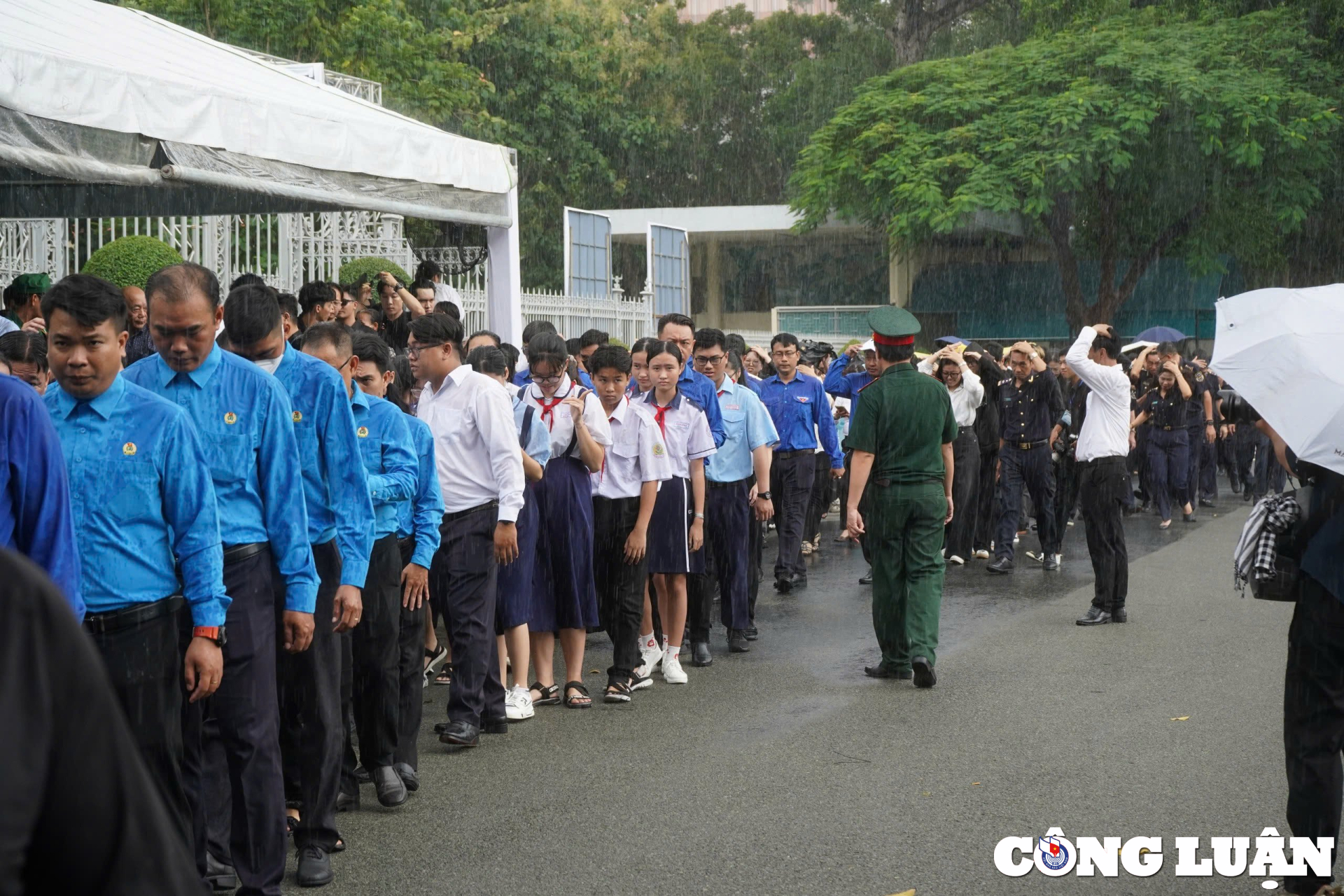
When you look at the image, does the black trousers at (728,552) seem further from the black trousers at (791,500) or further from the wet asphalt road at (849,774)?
the black trousers at (791,500)

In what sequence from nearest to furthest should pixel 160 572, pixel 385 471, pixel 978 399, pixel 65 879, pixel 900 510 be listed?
pixel 65 879 → pixel 160 572 → pixel 385 471 → pixel 900 510 → pixel 978 399

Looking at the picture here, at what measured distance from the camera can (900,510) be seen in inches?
338

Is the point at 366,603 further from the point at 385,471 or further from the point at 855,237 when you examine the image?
the point at 855,237

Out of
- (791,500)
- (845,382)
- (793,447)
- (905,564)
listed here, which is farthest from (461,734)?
(845,382)

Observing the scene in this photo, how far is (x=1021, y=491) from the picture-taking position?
13867mm

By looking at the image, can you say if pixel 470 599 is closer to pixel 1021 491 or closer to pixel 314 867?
pixel 314 867

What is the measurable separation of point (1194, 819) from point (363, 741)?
3.29 meters

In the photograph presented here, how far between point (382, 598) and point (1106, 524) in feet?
20.6

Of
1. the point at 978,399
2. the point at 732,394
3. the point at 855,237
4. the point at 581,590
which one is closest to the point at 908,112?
the point at 855,237

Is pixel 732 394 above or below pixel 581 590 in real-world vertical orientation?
above

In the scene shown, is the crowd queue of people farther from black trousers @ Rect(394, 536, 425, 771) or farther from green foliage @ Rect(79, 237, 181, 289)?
green foliage @ Rect(79, 237, 181, 289)

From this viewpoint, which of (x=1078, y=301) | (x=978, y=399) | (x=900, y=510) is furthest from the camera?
(x=1078, y=301)

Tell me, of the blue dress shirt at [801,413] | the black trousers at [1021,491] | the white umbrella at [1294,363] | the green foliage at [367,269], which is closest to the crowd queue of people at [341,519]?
the blue dress shirt at [801,413]

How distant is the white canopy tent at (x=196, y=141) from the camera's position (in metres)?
6.67
